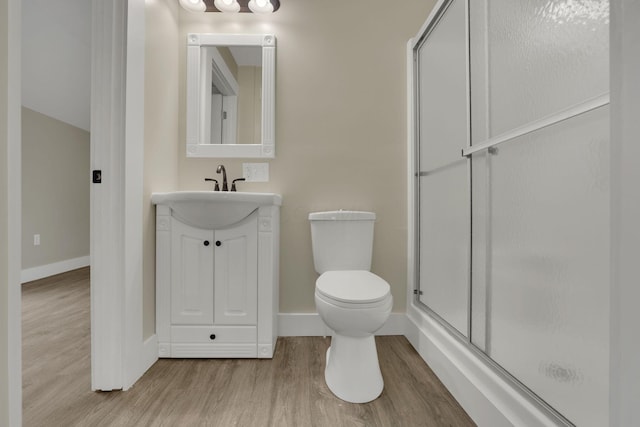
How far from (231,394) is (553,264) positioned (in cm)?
123

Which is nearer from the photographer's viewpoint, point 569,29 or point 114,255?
point 569,29

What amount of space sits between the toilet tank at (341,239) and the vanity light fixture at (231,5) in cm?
127

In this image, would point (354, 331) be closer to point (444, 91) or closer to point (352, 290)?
point (352, 290)

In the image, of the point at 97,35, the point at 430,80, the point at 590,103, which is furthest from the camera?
the point at 430,80

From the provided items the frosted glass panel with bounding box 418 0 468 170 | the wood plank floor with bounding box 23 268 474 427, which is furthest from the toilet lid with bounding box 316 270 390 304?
the frosted glass panel with bounding box 418 0 468 170

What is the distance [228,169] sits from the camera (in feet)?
6.15

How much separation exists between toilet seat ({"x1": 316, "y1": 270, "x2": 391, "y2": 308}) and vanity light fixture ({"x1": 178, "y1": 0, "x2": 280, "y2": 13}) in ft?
5.23

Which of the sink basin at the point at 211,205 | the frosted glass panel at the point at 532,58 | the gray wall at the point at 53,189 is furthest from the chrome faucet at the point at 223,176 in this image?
the gray wall at the point at 53,189

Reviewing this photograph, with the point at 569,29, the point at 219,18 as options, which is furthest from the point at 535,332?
the point at 219,18

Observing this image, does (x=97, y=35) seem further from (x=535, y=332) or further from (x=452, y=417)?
(x=452, y=417)

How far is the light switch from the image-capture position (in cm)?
186

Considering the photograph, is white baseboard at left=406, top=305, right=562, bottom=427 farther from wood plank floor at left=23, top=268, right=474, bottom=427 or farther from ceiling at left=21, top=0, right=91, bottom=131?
ceiling at left=21, top=0, right=91, bottom=131

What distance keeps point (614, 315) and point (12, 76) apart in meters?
1.27

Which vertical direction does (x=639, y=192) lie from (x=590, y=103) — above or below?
below
